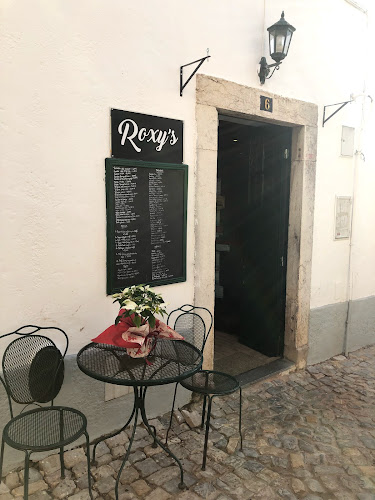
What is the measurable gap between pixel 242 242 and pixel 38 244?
3.20 m

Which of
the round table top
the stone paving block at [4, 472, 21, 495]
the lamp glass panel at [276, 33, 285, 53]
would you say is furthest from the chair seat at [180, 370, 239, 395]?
the lamp glass panel at [276, 33, 285, 53]

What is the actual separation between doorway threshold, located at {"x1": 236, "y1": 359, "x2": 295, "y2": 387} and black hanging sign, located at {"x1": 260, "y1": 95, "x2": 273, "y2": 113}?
120 inches

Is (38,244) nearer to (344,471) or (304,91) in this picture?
(344,471)

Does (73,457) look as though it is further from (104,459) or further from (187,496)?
(187,496)

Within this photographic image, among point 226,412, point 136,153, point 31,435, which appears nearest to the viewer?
point 31,435

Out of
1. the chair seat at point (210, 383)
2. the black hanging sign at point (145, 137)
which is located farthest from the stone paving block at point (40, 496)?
the black hanging sign at point (145, 137)

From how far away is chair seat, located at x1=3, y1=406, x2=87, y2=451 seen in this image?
2.40 meters

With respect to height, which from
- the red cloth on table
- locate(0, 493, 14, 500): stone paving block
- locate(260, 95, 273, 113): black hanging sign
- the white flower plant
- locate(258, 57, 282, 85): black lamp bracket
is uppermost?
locate(258, 57, 282, 85): black lamp bracket

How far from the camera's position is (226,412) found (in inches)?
155

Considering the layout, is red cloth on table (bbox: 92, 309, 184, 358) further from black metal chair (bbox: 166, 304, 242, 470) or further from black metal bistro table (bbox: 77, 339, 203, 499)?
black metal chair (bbox: 166, 304, 242, 470)

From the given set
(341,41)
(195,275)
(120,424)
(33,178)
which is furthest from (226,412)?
(341,41)

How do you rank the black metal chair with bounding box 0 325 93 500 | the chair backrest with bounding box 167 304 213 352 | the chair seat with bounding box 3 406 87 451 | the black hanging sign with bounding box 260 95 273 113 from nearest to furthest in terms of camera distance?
the chair seat with bounding box 3 406 87 451, the black metal chair with bounding box 0 325 93 500, the chair backrest with bounding box 167 304 213 352, the black hanging sign with bounding box 260 95 273 113

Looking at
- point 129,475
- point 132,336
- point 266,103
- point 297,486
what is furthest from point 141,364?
point 266,103

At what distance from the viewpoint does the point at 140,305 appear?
9.11 feet
